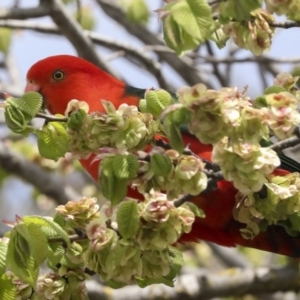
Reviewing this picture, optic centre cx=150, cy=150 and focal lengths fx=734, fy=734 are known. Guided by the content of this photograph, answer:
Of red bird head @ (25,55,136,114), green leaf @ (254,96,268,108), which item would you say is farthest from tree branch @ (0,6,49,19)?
green leaf @ (254,96,268,108)

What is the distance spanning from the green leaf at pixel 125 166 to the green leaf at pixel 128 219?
68 mm

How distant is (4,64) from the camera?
5043 mm

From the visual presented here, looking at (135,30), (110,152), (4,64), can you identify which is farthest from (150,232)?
(4,64)

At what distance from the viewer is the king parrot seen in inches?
96.7

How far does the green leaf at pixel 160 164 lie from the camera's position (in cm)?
145

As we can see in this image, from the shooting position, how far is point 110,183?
1473 millimetres

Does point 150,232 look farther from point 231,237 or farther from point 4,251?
point 231,237

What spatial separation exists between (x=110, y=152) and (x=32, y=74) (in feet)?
5.11

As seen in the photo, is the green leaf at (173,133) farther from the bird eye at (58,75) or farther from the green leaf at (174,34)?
the bird eye at (58,75)

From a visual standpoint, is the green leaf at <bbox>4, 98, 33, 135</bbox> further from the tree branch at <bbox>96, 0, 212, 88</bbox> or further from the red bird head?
the tree branch at <bbox>96, 0, 212, 88</bbox>

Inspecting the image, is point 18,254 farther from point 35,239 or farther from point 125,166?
point 125,166

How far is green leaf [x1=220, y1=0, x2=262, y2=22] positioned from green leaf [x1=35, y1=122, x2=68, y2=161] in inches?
17.7

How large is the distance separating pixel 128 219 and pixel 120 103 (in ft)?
4.51

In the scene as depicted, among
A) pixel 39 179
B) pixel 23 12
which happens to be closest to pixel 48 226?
pixel 23 12
